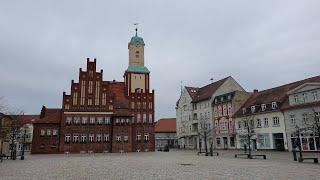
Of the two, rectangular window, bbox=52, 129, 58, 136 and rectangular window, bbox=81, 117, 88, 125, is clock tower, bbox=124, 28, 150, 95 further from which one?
rectangular window, bbox=52, 129, 58, 136

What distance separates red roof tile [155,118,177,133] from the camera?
325ft

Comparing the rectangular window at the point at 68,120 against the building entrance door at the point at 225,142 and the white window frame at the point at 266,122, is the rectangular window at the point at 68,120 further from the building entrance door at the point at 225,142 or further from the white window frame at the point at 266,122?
the white window frame at the point at 266,122

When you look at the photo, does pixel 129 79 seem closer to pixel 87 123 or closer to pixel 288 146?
pixel 87 123

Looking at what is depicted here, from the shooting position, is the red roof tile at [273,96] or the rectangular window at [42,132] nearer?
the red roof tile at [273,96]

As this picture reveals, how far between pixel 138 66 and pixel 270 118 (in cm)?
3673

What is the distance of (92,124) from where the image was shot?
61750mm

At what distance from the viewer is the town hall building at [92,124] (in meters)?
60.1

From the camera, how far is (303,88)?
4650cm

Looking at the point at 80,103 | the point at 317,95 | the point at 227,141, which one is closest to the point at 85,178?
the point at 317,95

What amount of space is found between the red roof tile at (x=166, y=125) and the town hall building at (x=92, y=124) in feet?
103

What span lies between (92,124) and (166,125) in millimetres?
42451

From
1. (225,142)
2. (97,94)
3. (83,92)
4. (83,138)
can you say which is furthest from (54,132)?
(225,142)

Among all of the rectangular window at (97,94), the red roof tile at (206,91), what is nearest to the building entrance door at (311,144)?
the red roof tile at (206,91)

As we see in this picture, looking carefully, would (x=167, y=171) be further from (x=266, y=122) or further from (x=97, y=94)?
(x=97, y=94)
